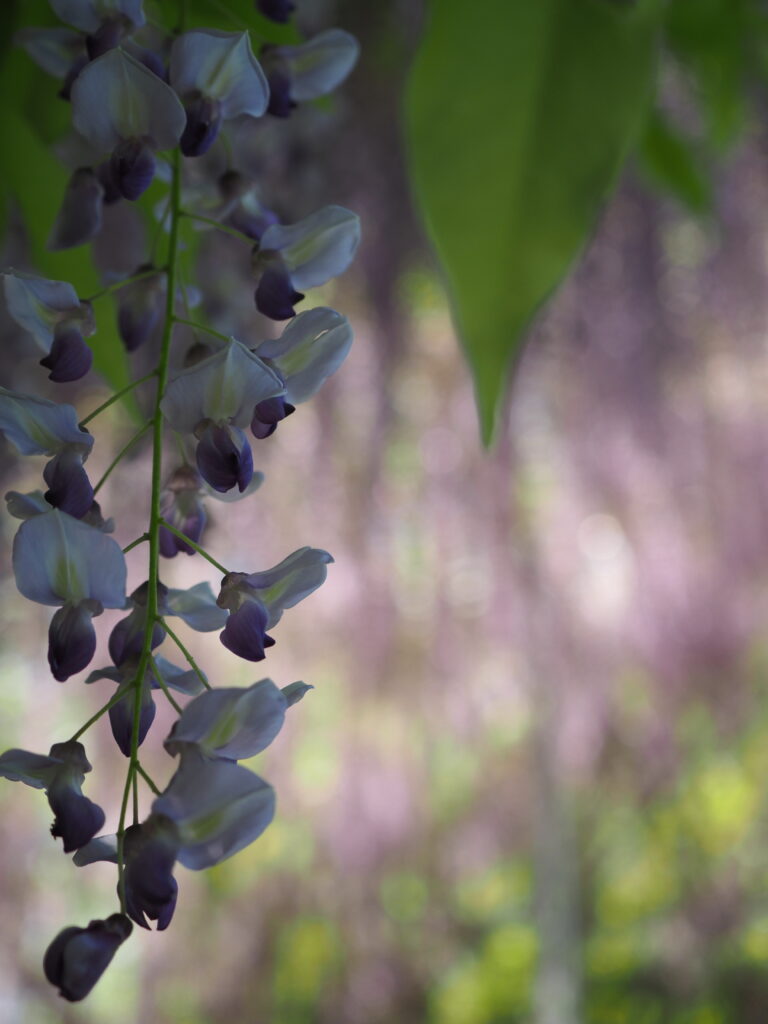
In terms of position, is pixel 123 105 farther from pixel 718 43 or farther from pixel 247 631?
pixel 718 43

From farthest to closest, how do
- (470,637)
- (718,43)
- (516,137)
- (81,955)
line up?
(470,637)
(718,43)
(516,137)
(81,955)

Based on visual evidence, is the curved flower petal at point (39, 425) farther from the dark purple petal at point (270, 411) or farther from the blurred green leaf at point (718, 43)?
the blurred green leaf at point (718, 43)

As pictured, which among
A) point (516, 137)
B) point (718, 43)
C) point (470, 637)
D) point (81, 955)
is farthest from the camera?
point (470, 637)

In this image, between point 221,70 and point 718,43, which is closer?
point 221,70

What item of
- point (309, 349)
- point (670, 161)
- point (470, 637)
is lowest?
point (470, 637)

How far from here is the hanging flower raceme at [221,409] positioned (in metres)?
0.16

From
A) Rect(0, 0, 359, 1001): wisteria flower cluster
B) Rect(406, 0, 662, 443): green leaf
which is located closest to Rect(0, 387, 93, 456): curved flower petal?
Rect(0, 0, 359, 1001): wisteria flower cluster

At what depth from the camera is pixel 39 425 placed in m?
0.16

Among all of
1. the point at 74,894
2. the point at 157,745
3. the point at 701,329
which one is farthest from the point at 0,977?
the point at 701,329

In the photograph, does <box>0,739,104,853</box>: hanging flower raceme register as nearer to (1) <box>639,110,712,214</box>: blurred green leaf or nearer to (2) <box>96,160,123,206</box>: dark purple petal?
(2) <box>96,160,123,206</box>: dark purple petal

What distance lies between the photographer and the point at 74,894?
279 cm

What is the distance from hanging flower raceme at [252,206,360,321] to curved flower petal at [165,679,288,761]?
7cm

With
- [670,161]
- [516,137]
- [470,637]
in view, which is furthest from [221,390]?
[470,637]

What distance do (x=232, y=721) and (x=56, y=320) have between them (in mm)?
82
